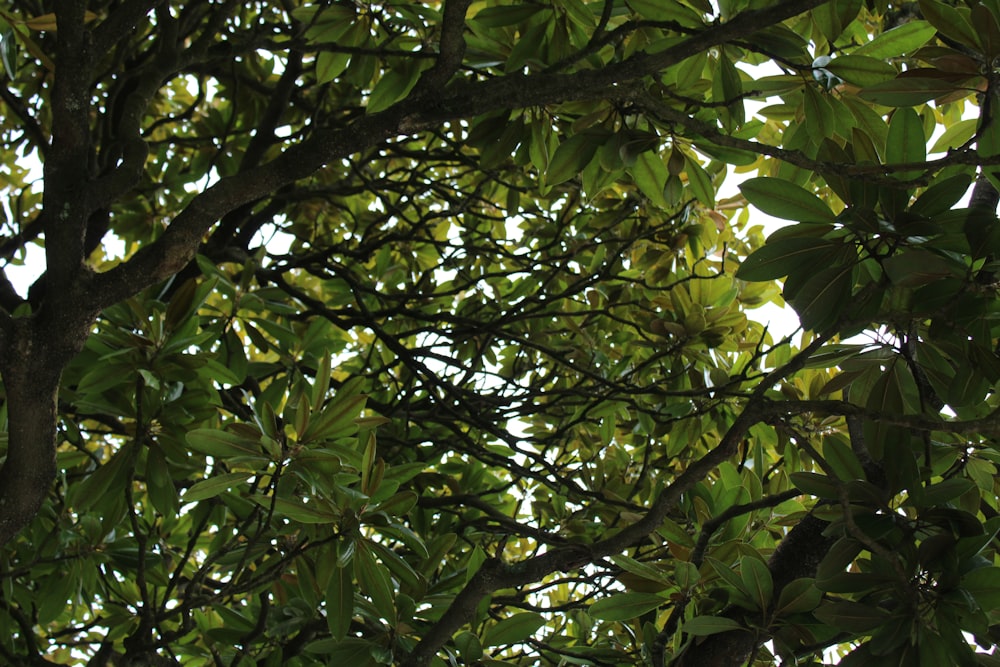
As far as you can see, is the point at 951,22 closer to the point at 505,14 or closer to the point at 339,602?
the point at 505,14

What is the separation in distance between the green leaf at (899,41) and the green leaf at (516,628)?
1.38 meters

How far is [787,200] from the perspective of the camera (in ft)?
4.66

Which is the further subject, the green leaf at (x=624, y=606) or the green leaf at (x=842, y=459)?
the green leaf at (x=624, y=606)

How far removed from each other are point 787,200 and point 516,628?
3.61 ft

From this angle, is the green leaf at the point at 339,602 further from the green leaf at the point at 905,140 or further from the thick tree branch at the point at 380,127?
the green leaf at the point at 905,140

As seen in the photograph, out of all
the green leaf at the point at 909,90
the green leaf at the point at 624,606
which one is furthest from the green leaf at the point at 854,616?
the green leaf at the point at 909,90

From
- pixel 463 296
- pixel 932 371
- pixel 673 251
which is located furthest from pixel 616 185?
pixel 932 371

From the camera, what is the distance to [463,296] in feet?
13.0

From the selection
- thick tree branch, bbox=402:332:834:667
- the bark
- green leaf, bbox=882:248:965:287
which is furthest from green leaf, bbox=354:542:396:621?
green leaf, bbox=882:248:965:287

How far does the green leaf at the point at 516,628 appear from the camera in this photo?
1.86 m

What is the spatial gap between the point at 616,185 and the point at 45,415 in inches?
75.2

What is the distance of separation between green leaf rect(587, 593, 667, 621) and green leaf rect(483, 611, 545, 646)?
0.81 ft

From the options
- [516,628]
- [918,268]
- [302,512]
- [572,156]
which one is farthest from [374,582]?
[918,268]

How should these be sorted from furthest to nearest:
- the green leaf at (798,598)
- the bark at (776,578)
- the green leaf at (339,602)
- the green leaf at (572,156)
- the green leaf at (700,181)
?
1. the green leaf at (700,181)
2. the green leaf at (572,156)
3. the green leaf at (339,602)
4. the bark at (776,578)
5. the green leaf at (798,598)
